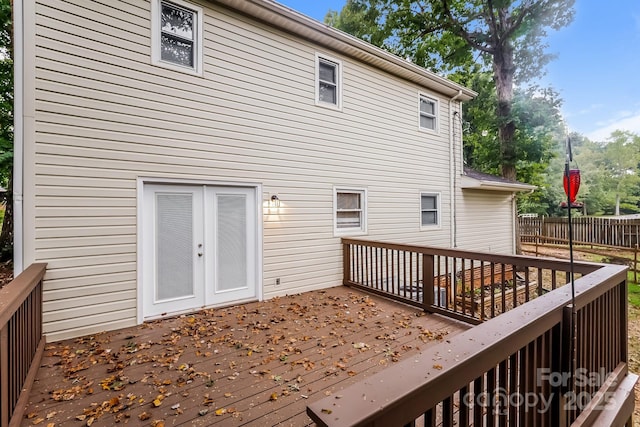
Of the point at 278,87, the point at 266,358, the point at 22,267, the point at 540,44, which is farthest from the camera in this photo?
the point at 540,44

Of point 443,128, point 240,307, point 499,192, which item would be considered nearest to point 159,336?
point 240,307

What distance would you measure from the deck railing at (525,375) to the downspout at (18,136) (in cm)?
441

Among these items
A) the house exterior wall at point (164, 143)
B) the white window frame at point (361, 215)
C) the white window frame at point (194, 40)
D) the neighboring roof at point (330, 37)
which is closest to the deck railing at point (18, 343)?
the house exterior wall at point (164, 143)

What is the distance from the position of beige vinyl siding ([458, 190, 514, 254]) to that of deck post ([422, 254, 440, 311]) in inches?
195

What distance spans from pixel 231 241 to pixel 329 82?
3986 mm

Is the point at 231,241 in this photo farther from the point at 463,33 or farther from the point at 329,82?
the point at 463,33

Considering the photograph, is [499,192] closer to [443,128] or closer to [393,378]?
[443,128]

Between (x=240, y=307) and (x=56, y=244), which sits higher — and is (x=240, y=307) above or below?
below

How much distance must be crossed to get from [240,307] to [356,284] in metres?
2.36

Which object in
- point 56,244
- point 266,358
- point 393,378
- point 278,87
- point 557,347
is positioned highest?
point 278,87

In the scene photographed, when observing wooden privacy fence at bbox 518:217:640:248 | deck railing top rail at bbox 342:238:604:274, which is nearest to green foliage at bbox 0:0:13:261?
deck railing top rail at bbox 342:238:604:274

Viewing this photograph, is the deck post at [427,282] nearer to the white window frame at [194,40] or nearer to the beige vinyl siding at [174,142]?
the beige vinyl siding at [174,142]

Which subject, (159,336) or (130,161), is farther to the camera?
(130,161)

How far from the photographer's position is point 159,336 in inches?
149
